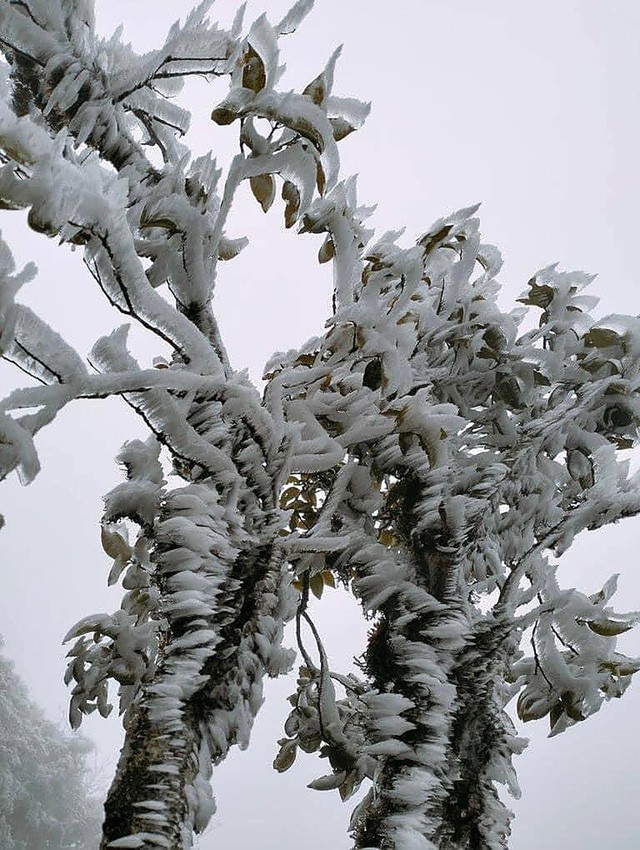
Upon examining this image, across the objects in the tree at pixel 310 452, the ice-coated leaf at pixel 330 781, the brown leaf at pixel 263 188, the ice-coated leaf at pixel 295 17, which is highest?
the ice-coated leaf at pixel 295 17

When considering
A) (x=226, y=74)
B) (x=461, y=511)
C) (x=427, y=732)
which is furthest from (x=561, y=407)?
(x=226, y=74)

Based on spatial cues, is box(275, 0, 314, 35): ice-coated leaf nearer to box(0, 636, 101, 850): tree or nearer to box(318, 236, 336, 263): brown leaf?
box(318, 236, 336, 263): brown leaf

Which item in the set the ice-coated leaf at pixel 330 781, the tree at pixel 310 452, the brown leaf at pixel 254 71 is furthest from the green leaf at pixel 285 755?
the brown leaf at pixel 254 71

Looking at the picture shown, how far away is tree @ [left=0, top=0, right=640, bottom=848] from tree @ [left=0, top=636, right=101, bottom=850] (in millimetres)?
12078

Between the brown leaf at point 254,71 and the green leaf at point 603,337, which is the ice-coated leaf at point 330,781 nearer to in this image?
the green leaf at point 603,337

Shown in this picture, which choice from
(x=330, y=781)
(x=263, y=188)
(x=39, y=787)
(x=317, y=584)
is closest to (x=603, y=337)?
(x=263, y=188)

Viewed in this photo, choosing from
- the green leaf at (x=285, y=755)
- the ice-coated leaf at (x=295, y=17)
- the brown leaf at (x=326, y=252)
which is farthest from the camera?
the green leaf at (x=285, y=755)

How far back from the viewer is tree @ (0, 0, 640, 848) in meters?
0.69

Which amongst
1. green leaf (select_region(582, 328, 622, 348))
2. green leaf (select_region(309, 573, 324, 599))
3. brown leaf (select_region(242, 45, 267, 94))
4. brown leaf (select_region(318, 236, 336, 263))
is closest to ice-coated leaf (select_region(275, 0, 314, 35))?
brown leaf (select_region(242, 45, 267, 94))

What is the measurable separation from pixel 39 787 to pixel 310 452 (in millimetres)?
13431

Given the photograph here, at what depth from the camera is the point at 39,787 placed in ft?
37.7

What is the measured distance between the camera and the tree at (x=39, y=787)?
35.3ft

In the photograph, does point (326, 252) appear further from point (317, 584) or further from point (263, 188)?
point (317, 584)

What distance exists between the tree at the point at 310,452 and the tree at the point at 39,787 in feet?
39.6
